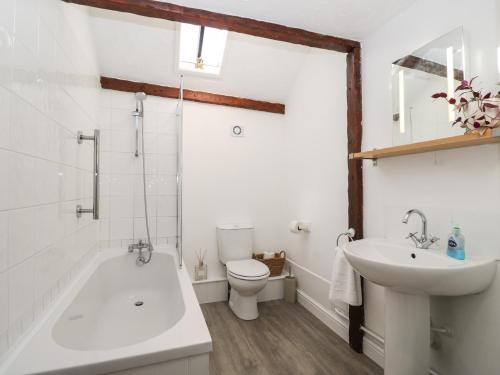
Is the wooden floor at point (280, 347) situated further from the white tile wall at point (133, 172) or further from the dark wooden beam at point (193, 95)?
the dark wooden beam at point (193, 95)

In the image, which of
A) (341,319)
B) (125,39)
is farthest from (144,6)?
(341,319)

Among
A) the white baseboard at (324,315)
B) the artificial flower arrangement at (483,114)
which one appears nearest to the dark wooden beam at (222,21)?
the artificial flower arrangement at (483,114)

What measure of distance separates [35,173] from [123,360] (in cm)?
89

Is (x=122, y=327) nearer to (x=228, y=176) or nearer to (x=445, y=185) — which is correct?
(x=228, y=176)

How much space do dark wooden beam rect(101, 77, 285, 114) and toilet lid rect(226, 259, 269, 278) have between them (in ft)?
5.54

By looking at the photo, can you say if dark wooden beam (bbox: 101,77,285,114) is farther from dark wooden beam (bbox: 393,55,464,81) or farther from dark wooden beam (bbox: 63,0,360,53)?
dark wooden beam (bbox: 393,55,464,81)

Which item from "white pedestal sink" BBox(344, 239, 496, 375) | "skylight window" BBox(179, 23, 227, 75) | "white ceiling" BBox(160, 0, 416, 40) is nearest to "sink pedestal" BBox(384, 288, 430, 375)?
"white pedestal sink" BBox(344, 239, 496, 375)

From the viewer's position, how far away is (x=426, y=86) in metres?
1.50

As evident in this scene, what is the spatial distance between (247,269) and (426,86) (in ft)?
6.15

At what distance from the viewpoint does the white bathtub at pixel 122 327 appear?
0.96m

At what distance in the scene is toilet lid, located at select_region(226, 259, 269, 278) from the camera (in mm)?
2234

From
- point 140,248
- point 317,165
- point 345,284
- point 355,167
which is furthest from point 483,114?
point 140,248

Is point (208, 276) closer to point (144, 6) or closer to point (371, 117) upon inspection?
point (371, 117)

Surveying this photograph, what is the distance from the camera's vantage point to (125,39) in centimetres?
229
